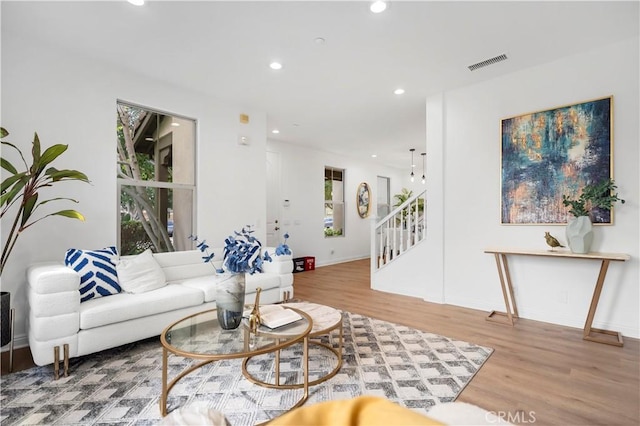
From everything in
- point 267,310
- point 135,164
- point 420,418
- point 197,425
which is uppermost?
point 135,164

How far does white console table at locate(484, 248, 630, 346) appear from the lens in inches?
108

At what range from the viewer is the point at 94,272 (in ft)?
8.78

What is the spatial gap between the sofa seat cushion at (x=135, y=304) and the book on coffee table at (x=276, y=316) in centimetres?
86

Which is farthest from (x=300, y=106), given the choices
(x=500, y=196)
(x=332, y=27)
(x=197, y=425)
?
(x=197, y=425)

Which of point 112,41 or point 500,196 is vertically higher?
point 112,41

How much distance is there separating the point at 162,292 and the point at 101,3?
2.34 m

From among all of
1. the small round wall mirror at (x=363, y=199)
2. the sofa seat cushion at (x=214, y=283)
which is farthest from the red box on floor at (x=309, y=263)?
the sofa seat cushion at (x=214, y=283)

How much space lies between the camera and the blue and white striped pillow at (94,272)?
2.61 metres

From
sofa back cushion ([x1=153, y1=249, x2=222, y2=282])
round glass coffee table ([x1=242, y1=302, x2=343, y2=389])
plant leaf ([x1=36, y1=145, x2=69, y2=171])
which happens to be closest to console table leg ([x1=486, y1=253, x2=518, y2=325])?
round glass coffee table ([x1=242, y1=302, x2=343, y2=389])

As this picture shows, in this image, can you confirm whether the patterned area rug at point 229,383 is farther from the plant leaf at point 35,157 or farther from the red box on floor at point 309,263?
the red box on floor at point 309,263

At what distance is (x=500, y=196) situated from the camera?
3615 millimetres

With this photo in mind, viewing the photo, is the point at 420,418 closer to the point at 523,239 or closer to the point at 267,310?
the point at 267,310

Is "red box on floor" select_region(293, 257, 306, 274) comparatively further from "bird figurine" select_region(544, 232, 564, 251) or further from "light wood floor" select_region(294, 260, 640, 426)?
"bird figurine" select_region(544, 232, 564, 251)

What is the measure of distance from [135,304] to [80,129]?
1.89 meters
